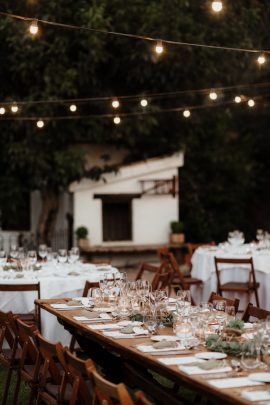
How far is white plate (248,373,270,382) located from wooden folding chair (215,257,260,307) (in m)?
6.21

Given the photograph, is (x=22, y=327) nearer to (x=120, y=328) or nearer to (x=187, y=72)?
(x=120, y=328)

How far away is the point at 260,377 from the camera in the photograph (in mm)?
4344

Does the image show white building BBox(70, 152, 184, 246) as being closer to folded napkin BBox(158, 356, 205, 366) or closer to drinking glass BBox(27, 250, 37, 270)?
drinking glass BBox(27, 250, 37, 270)

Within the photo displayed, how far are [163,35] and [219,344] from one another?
13.6m

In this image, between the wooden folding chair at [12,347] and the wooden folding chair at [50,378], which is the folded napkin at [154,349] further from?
the wooden folding chair at [12,347]

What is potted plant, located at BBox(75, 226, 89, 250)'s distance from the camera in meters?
18.0

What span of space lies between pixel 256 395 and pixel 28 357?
3035 millimetres

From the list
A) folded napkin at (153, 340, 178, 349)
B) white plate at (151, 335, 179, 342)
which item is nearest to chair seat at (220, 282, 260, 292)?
white plate at (151, 335, 179, 342)

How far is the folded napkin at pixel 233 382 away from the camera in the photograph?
4207 mm

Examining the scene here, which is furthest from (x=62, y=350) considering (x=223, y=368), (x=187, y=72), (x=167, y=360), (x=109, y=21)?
(x=187, y=72)

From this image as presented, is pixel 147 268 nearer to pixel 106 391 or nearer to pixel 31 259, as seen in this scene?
pixel 31 259

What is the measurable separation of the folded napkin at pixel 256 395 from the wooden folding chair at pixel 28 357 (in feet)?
6.85

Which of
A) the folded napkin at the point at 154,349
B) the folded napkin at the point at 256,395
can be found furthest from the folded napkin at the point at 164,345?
the folded napkin at the point at 256,395

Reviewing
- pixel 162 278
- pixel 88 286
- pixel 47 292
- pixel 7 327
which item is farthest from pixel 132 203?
pixel 7 327
